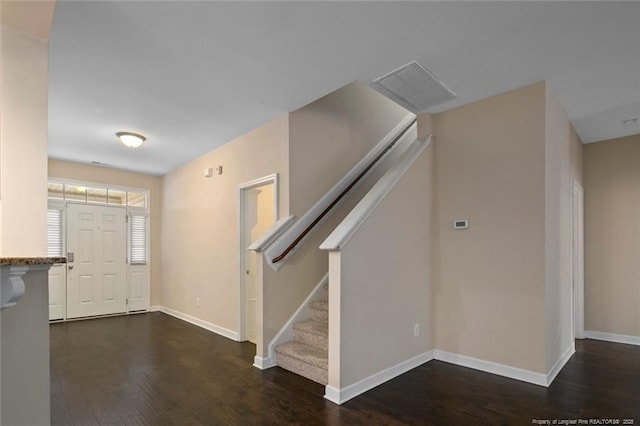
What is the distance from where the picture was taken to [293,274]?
12.3 feet

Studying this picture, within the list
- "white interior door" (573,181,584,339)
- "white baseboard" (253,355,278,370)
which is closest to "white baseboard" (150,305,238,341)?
"white baseboard" (253,355,278,370)

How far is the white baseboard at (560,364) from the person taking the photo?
3.01 meters

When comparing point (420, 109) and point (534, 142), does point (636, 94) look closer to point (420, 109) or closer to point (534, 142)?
point (534, 142)

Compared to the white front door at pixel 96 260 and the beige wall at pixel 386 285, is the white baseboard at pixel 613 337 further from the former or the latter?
the white front door at pixel 96 260

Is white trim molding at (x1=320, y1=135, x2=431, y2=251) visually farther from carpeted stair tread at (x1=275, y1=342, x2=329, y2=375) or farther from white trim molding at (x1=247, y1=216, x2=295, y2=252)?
carpeted stair tread at (x1=275, y1=342, x2=329, y2=375)

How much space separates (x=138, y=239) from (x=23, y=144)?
5.01 meters

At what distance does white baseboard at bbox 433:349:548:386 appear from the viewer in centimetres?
297

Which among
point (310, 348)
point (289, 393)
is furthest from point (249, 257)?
point (289, 393)

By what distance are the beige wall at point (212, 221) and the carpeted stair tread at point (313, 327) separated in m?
1.19

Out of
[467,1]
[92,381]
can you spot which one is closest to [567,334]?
[467,1]

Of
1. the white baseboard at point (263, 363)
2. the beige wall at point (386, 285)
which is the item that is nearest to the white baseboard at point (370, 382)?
the beige wall at point (386, 285)

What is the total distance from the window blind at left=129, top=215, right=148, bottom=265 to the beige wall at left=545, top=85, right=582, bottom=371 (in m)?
6.41

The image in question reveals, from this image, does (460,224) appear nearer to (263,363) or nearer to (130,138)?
(263,363)

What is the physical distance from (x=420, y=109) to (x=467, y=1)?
1705 millimetres
